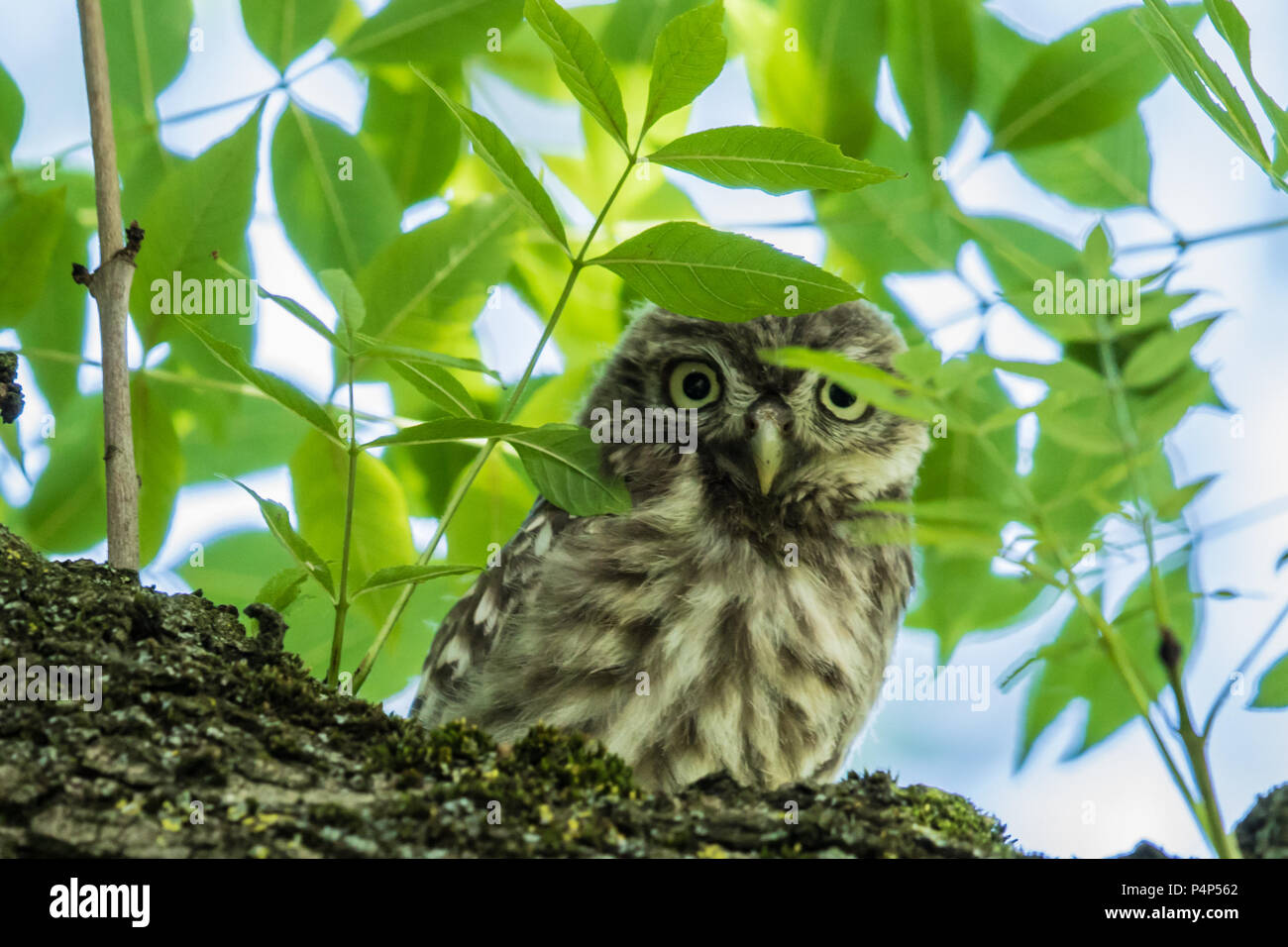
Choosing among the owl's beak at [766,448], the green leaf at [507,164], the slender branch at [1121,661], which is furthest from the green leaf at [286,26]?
the slender branch at [1121,661]

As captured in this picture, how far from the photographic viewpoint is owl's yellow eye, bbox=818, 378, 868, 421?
2219 millimetres

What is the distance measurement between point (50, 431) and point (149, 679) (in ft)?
3.33

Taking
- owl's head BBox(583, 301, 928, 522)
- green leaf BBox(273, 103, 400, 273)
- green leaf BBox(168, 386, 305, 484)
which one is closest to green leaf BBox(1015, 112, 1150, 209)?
owl's head BBox(583, 301, 928, 522)

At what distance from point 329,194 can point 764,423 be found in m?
0.93

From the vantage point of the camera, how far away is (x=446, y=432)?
1222 millimetres

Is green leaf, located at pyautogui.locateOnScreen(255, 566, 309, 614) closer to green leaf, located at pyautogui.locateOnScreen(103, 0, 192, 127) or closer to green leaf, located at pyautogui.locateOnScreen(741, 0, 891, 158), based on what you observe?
green leaf, located at pyautogui.locateOnScreen(103, 0, 192, 127)

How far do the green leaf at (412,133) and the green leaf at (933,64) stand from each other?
840 millimetres

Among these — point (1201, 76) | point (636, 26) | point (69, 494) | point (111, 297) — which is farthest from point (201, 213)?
point (1201, 76)

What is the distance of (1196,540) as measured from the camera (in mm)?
974

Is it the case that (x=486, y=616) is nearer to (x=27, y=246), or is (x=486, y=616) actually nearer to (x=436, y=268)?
(x=436, y=268)

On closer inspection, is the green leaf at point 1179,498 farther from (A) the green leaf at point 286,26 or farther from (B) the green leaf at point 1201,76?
(A) the green leaf at point 286,26

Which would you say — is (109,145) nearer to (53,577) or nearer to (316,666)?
(53,577)
